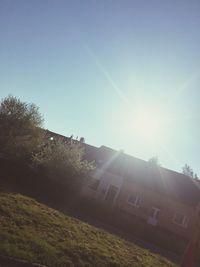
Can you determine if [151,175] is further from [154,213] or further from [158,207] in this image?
[154,213]

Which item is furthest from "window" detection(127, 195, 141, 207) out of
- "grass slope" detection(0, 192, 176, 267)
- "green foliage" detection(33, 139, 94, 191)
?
"grass slope" detection(0, 192, 176, 267)

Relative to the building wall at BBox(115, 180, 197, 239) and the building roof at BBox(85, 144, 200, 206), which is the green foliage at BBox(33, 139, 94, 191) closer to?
the building wall at BBox(115, 180, 197, 239)

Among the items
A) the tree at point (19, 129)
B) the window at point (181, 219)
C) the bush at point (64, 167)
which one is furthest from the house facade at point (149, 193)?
the tree at point (19, 129)

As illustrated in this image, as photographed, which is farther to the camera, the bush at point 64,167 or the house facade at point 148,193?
the house facade at point 148,193

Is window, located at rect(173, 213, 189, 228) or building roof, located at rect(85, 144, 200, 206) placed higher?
building roof, located at rect(85, 144, 200, 206)

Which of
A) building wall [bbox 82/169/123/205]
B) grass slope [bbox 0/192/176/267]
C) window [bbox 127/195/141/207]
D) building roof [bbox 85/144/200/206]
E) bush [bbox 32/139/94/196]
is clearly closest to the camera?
grass slope [bbox 0/192/176/267]

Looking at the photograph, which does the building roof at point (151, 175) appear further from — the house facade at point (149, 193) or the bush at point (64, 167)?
the bush at point (64, 167)

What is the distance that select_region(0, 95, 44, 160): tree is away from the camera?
28.7 metres

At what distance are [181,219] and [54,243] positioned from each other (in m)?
20.0

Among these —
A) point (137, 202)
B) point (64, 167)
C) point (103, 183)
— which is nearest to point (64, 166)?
point (64, 167)

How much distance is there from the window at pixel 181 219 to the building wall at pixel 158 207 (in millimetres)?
206

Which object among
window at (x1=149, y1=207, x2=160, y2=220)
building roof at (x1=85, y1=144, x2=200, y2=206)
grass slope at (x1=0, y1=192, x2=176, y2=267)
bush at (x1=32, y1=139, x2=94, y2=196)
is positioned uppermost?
building roof at (x1=85, y1=144, x2=200, y2=206)

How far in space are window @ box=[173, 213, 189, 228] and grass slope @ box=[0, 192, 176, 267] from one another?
1405 cm

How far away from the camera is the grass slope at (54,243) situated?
26.7ft
